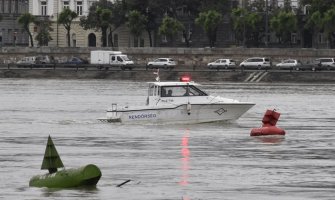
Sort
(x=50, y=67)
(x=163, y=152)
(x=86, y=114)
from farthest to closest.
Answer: (x=50, y=67), (x=86, y=114), (x=163, y=152)

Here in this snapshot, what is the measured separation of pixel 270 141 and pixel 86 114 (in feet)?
71.5

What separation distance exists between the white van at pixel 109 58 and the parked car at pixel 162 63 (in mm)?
2086

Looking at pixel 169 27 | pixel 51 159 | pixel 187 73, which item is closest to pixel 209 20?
pixel 169 27

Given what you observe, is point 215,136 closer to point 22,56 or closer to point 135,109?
point 135,109

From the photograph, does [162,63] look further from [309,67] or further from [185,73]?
[309,67]

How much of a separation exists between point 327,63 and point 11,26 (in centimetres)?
4755

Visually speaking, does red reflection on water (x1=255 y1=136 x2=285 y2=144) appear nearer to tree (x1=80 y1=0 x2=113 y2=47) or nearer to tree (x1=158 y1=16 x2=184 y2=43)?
tree (x1=158 y1=16 x2=184 y2=43)

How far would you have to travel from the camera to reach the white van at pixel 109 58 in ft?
488

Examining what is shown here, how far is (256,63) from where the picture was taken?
147m

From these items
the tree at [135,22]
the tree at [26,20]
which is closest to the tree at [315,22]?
the tree at [135,22]

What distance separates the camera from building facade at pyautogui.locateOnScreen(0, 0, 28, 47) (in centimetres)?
17512

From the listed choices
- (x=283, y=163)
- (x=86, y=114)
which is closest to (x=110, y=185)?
(x=283, y=163)

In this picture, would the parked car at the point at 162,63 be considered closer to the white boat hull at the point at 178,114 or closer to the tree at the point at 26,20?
the tree at the point at 26,20

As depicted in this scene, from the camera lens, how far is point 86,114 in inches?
3091
